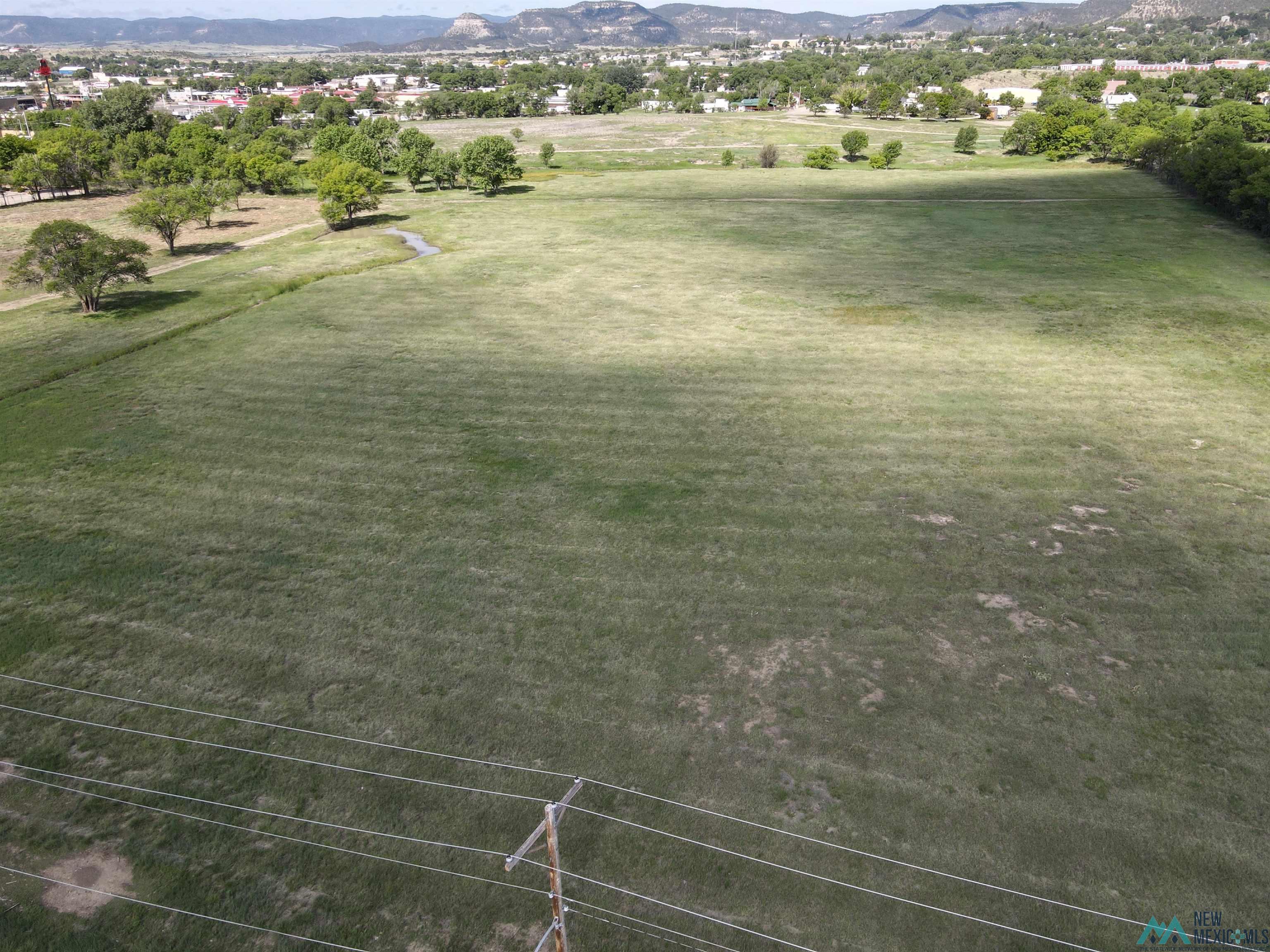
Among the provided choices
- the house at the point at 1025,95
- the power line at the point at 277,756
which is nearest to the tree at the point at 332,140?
the power line at the point at 277,756

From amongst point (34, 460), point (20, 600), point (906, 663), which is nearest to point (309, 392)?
point (34, 460)

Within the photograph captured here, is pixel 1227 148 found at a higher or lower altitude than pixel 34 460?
higher

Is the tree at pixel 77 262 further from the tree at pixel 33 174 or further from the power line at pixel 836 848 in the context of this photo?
the power line at pixel 836 848

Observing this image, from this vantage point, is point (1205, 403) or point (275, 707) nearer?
point (275, 707)

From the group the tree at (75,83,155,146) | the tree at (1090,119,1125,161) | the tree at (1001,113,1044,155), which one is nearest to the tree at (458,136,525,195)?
the tree at (75,83,155,146)

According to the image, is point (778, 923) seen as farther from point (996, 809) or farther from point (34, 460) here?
point (34, 460)

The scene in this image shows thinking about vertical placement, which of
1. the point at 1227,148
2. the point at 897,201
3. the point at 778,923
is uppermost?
the point at 1227,148
